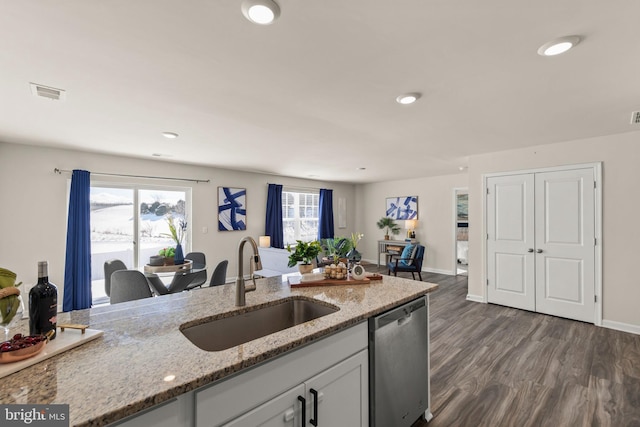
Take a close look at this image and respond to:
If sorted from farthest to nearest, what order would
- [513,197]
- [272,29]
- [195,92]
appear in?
1. [513,197]
2. [195,92]
3. [272,29]

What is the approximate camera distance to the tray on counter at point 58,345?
912mm

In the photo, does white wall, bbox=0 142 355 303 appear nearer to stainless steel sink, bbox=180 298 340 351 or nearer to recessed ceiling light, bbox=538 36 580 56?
stainless steel sink, bbox=180 298 340 351

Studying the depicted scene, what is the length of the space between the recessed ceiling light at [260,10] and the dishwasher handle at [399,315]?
5.40 feet

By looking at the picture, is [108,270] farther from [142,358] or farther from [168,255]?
[142,358]

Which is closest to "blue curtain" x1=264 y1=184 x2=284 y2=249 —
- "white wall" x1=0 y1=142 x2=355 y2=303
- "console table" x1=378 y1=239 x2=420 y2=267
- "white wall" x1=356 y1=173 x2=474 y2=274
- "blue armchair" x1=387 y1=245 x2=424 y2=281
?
"white wall" x1=0 y1=142 x2=355 y2=303

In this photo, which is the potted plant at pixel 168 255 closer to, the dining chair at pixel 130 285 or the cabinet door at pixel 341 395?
the dining chair at pixel 130 285

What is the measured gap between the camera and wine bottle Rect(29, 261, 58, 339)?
1.04 m

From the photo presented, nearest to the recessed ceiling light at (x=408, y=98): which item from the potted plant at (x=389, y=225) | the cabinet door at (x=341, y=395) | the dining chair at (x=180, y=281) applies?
the cabinet door at (x=341, y=395)

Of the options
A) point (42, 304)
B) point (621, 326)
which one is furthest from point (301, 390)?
point (621, 326)

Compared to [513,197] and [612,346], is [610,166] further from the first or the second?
[612,346]

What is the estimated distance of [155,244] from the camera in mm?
5102

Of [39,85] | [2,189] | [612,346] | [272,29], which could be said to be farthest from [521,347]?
[2,189]

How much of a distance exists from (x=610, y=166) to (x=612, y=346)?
2118 mm

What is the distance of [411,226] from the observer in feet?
23.9
